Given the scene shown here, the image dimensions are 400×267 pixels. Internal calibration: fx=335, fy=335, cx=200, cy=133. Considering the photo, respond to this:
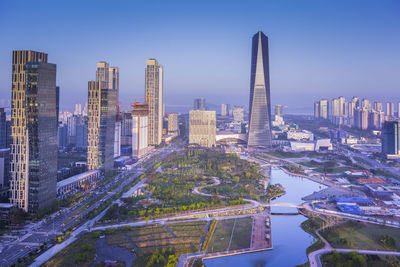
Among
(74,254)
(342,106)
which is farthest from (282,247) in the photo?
(342,106)

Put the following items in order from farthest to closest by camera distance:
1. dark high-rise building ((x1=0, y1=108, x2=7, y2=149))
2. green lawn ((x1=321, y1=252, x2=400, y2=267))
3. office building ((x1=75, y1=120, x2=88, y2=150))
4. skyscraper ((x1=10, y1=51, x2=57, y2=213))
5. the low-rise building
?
office building ((x1=75, y1=120, x2=88, y2=150))
dark high-rise building ((x1=0, y1=108, x2=7, y2=149))
the low-rise building
skyscraper ((x1=10, y1=51, x2=57, y2=213))
green lawn ((x1=321, y1=252, x2=400, y2=267))

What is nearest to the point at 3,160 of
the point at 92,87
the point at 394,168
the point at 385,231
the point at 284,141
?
the point at 92,87

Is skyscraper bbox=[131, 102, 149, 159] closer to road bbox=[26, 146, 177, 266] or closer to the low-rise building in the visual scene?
road bbox=[26, 146, 177, 266]

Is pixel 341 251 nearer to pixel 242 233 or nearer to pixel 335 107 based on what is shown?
pixel 242 233

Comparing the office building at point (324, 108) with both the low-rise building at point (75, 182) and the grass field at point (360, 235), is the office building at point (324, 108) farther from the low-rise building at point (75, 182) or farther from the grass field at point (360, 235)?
the grass field at point (360, 235)

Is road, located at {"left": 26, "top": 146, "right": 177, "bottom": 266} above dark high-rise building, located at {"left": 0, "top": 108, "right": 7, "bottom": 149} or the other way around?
the other way around

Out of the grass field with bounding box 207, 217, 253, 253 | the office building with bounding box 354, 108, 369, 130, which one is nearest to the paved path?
the grass field with bounding box 207, 217, 253, 253

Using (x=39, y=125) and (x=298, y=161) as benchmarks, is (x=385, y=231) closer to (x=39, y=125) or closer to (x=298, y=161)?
(x=39, y=125)
